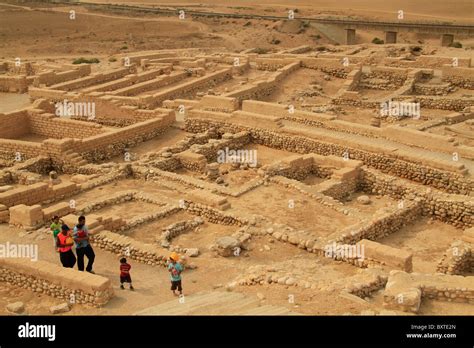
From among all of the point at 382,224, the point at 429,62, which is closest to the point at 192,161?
the point at 382,224

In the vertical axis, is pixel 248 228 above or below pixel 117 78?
Answer: below

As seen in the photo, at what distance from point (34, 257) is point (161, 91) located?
1547 cm

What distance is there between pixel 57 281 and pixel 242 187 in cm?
685

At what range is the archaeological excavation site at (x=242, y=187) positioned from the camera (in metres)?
10.5

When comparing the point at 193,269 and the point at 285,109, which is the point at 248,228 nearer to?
the point at 193,269

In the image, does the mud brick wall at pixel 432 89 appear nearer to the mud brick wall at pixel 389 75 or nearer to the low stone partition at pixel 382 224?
the mud brick wall at pixel 389 75

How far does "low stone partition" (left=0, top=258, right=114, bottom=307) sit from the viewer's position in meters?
10.3

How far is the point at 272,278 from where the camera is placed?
35.3 ft

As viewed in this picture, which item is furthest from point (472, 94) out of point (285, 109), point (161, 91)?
point (161, 91)

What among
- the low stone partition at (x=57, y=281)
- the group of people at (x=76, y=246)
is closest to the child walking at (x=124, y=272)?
the low stone partition at (x=57, y=281)

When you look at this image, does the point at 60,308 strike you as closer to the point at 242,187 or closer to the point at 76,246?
the point at 76,246

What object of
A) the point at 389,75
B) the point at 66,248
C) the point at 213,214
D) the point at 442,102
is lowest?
the point at 213,214

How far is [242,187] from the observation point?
53.9 feet
